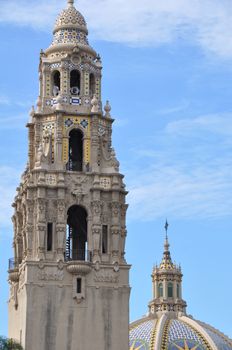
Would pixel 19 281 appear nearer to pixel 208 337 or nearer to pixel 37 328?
pixel 37 328

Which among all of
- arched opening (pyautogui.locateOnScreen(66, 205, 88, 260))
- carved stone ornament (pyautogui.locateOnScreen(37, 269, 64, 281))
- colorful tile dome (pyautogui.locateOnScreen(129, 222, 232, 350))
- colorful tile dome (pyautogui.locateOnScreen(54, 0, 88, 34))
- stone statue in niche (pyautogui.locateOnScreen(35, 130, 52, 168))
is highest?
colorful tile dome (pyautogui.locateOnScreen(54, 0, 88, 34))

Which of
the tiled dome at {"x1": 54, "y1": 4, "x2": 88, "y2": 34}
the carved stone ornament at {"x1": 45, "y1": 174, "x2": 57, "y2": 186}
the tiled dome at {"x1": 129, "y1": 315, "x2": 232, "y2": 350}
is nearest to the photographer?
the carved stone ornament at {"x1": 45, "y1": 174, "x2": 57, "y2": 186}

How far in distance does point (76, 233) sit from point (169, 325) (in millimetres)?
44560

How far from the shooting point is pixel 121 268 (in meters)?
65.1

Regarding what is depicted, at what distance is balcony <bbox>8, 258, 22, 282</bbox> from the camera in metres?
67.2

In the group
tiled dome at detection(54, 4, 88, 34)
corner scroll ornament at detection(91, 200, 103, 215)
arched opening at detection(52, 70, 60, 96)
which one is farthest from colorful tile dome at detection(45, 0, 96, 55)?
corner scroll ornament at detection(91, 200, 103, 215)

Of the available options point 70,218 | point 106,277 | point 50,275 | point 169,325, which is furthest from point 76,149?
point 169,325

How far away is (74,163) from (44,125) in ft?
8.61

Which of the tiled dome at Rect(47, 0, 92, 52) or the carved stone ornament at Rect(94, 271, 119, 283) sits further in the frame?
the tiled dome at Rect(47, 0, 92, 52)

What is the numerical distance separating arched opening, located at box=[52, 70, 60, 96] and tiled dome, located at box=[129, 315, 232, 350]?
42.8 metres

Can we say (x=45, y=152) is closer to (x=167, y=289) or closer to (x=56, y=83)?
(x=56, y=83)

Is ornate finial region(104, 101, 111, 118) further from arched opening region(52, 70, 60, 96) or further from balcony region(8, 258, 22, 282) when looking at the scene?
balcony region(8, 258, 22, 282)

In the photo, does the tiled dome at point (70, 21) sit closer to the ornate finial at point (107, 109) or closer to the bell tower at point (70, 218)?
the bell tower at point (70, 218)

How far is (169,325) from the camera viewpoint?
362 ft
